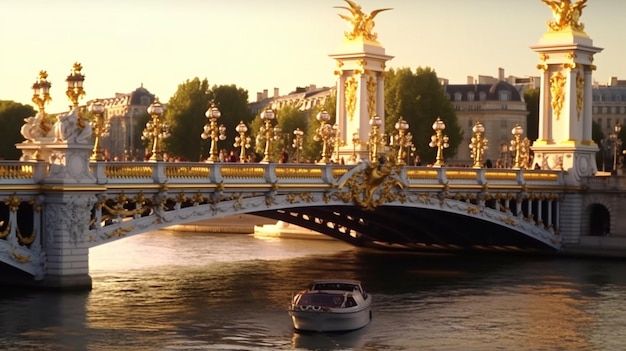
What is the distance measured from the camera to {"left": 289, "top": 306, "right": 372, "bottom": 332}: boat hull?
36031mm

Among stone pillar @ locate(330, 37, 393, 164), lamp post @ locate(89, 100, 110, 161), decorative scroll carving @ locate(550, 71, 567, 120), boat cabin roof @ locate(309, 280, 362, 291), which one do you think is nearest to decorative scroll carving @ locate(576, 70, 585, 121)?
decorative scroll carving @ locate(550, 71, 567, 120)

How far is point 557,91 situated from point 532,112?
182 feet

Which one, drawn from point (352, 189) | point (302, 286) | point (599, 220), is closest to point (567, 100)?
point (599, 220)

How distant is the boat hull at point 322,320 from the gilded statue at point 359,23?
25.0 m

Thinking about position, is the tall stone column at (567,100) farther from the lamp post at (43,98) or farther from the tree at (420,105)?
the tree at (420,105)

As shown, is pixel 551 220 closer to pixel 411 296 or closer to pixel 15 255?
pixel 411 296

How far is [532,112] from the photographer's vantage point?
118 m

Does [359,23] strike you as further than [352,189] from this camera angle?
Yes

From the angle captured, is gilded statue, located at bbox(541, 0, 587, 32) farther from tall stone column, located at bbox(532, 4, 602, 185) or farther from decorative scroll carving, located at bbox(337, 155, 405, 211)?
decorative scroll carving, located at bbox(337, 155, 405, 211)

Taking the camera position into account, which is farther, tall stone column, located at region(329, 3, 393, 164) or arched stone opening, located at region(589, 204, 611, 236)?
arched stone opening, located at region(589, 204, 611, 236)

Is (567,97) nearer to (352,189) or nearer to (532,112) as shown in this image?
(352,189)

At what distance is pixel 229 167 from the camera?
148ft

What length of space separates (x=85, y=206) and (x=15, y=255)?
2245mm

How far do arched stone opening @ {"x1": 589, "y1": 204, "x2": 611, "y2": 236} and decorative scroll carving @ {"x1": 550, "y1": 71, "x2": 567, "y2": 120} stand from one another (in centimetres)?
Answer: 409
